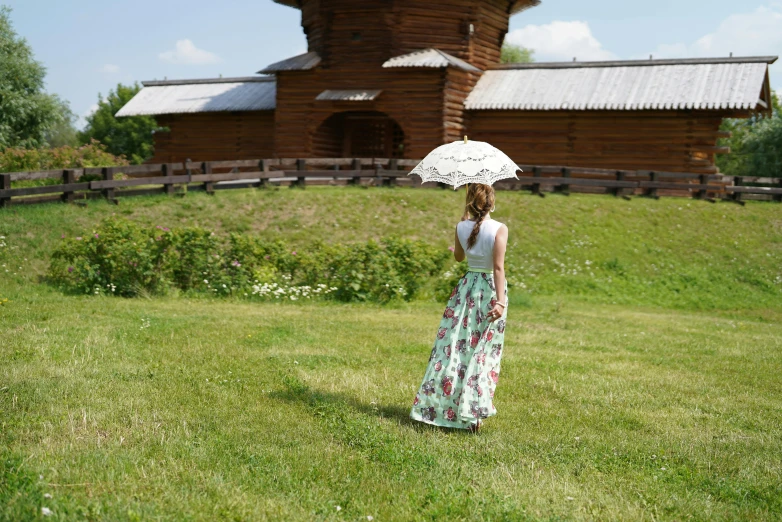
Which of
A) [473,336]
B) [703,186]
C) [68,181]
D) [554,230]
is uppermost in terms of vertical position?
[703,186]

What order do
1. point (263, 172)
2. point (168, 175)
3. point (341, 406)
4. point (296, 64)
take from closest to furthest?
point (341, 406) < point (168, 175) < point (263, 172) < point (296, 64)

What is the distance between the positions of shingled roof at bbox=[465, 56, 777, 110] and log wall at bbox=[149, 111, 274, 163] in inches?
325

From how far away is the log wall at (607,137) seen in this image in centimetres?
2380

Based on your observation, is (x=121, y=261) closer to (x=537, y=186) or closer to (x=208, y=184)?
(x=208, y=184)

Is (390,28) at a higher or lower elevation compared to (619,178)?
higher

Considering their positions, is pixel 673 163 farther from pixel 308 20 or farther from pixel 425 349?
pixel 425 349

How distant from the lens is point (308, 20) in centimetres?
2648

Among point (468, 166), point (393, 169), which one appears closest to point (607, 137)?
point (393, 169)

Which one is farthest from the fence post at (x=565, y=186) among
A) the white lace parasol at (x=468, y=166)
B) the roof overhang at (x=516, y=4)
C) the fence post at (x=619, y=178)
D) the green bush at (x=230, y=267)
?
the white lace parasol at (x=468, y=166)

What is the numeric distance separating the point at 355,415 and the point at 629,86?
69.7 ft

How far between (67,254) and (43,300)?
5.09 feet

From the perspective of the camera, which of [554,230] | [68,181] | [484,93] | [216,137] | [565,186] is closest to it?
[68,181]

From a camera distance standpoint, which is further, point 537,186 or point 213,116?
point 213,116

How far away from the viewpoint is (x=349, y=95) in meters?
24.6
